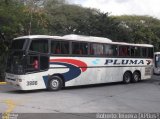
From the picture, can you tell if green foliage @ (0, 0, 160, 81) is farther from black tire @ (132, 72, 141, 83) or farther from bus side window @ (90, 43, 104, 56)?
black tire @ (132, 72, 141, 83)

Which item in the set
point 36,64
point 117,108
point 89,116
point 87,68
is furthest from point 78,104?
point 87,68

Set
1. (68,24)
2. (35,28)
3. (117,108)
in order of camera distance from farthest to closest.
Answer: (68,24), (35,28), (117,108)

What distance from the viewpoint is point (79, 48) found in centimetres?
2020

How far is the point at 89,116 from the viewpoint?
1152 centimetres

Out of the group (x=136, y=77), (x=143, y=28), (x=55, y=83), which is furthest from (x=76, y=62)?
(x=143, y=28)

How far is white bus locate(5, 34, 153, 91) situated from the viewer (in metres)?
17.7

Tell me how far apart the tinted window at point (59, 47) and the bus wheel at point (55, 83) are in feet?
4.53

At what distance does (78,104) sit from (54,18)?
101 ft

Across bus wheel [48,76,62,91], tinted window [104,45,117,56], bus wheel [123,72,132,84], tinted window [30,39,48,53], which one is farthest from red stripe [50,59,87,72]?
bus wheel [123,72,132,84]

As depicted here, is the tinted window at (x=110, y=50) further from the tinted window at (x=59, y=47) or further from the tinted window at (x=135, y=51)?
the tinted window at (x=59, y=47)

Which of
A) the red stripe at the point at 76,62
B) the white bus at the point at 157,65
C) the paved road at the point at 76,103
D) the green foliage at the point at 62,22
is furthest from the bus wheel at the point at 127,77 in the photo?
the white bus at the point at 157,65

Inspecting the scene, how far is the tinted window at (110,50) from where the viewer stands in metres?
22.0

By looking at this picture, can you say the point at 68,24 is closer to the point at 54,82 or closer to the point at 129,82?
the point at 129,82

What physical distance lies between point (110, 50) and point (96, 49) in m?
1.43
